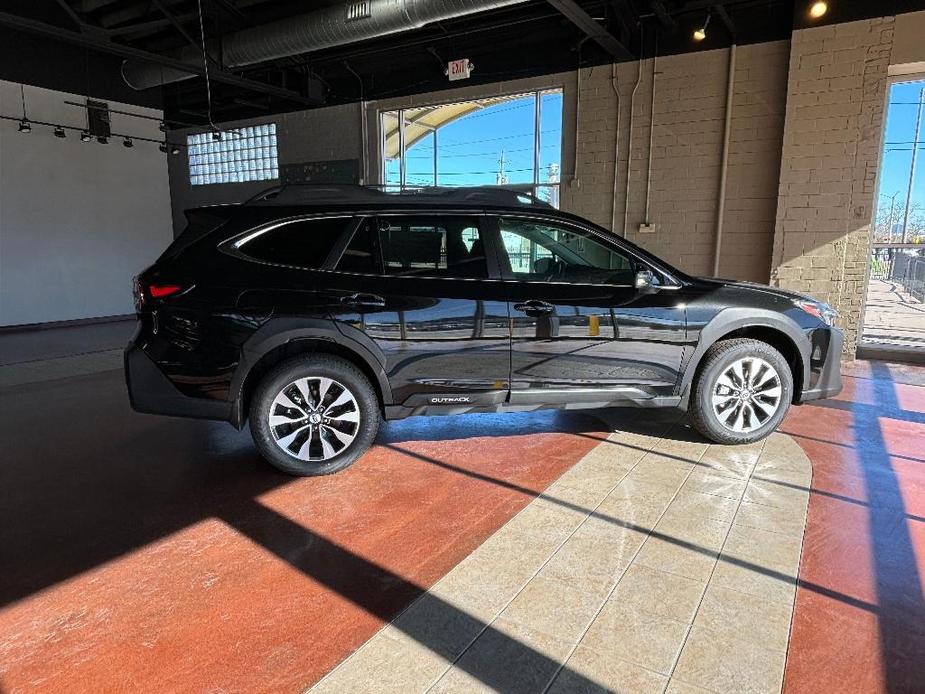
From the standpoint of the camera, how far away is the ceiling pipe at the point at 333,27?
20.3 ft

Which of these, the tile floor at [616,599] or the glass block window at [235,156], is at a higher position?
the glass block window at [235,156]

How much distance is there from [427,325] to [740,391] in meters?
2.23

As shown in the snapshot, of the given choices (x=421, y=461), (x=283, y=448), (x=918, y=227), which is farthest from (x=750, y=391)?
(x=918, y=227)

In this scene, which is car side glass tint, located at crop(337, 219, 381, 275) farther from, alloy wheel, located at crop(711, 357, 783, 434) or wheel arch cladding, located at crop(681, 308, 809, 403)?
alloy wheel, located at crop(711, 357, 783, 434)

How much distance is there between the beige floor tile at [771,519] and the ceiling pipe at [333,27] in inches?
204

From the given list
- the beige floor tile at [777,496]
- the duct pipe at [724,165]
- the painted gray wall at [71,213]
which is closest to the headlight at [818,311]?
the beige floor tile at [777,496]

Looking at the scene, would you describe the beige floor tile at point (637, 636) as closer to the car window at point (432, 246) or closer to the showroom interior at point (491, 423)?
the showroom interior at point (491, 423)

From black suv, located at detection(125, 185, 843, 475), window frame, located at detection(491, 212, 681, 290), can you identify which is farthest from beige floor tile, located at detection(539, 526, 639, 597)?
window frame, located at detection(491, 212, 681, 290)

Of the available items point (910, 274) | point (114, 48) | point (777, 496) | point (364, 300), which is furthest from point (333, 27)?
point (910, 274)

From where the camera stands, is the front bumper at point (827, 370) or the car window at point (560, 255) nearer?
the car window at point (560, 255)

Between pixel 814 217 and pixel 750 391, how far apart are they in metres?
4.16

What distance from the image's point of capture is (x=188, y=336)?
3355 mm

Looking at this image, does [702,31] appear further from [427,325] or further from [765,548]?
[765,548]

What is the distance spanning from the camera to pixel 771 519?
3023 mm
